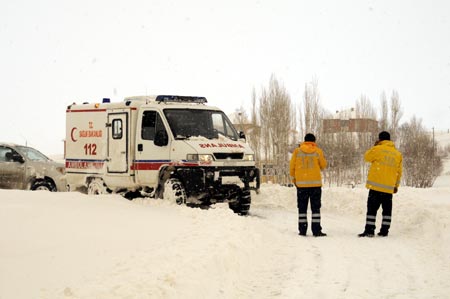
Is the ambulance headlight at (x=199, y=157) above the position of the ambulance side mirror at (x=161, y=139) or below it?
below

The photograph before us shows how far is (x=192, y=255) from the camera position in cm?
668

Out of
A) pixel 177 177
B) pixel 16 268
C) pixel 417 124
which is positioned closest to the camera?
pixel 16 268

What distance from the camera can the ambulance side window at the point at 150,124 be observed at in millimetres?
12859

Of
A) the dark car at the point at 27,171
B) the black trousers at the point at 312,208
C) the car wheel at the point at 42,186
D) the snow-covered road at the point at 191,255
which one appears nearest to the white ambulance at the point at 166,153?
the snow-covered road at the point at 191,255

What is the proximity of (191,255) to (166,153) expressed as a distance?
6087 millimetres

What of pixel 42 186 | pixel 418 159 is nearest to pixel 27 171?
pixel 42 186

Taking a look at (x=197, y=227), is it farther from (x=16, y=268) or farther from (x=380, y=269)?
(x=16, y=268)

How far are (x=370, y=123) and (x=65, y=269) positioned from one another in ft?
185

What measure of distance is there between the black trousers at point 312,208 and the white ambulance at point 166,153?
248 cm

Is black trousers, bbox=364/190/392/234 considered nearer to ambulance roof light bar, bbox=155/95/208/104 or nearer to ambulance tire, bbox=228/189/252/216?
ambulance tire, bbox=228/189/252/216

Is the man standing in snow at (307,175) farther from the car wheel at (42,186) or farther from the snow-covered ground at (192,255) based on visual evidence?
the car wheel at (42,186)

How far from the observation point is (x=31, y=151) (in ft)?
53.1

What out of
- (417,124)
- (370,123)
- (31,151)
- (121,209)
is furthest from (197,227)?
(417,124)

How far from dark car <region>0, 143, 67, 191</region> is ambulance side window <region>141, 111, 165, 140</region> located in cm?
420
